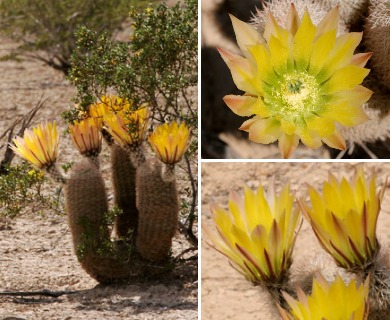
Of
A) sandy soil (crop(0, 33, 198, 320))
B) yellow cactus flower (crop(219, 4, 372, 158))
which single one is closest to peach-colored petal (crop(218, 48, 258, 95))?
yellow cactus flower (crop(219, 4, 372, 158))

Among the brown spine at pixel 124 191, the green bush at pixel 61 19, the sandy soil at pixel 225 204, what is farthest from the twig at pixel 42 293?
the green bush at pixel 61 19

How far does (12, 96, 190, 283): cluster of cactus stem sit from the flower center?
1.63m

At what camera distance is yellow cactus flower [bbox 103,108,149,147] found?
2502 millimetres

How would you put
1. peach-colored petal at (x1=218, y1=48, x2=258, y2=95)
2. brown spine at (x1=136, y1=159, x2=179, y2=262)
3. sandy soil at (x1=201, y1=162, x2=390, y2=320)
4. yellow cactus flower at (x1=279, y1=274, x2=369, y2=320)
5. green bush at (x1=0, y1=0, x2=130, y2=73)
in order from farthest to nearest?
green bush at (x1=0, y1=0, x2=130, y2=73), brown spine at (x1=136, y1=159, x2=179, y2=262), sandy soil at (x1=201, y1=162, x2=390, y2=320), yellow cactus flower at (x1=279, y1=274, x2=369, y2=320), peach-colored petal at (x1=218, y1=48, x2=258, y2=95)

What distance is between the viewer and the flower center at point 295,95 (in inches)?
30.5

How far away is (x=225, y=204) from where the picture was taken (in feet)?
4.66

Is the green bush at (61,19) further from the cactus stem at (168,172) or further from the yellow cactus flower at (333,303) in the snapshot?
the yellow cactus flower at (333,303)

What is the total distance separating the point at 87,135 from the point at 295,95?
6.21ft

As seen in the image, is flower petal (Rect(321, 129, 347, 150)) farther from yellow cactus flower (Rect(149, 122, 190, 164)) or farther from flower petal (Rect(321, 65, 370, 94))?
yellow cactus flower (Rect(149, 122, 190, 164))

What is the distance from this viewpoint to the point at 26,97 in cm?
570

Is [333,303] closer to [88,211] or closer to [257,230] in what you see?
[257,230]

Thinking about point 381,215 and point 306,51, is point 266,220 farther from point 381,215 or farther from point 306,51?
point 381,215

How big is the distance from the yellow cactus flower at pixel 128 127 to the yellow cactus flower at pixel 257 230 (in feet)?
4.92

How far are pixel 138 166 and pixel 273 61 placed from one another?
183 centimetres
